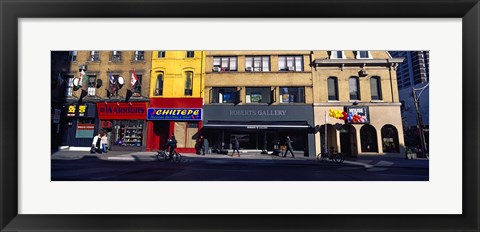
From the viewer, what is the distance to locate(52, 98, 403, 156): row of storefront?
1202cm

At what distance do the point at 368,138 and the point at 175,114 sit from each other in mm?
10704

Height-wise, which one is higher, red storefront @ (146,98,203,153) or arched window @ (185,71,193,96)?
arched window @ (185,71,193,96)

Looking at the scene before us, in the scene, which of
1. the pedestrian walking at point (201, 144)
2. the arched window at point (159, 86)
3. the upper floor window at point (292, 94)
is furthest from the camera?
the upper floor window at point (292, 94)

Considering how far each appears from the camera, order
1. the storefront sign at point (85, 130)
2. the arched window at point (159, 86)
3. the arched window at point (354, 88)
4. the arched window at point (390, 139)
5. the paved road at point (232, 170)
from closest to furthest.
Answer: the paved road at point (232, 170)
the arched window at point (390, 139)
the storefront sign at point (85, 130)
the arched window at point (354, 88)
the arched window at point (159, 86)

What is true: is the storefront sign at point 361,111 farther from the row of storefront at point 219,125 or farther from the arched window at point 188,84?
the arched window at point 188,84

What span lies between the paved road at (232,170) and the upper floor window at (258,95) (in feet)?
18.0

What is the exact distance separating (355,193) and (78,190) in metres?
4.20

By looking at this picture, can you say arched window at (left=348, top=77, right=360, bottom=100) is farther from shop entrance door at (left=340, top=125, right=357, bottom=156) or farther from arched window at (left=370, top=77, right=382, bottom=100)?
shop entrance door at (left=340, top=125, right=357, bottom=156)

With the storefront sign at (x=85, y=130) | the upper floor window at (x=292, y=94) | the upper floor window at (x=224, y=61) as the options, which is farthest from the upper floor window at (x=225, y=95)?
the storefront sign at (x=85, y=130)

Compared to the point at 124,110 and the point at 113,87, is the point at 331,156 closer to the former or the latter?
the point at 124,110

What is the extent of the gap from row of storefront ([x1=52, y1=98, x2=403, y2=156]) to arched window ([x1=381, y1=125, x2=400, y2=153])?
32 centimetres

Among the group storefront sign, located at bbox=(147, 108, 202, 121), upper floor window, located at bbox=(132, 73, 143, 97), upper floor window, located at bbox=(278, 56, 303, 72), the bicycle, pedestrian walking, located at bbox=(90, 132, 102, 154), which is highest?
upper floor window, located at bbox=(278, 56, 303, 72)

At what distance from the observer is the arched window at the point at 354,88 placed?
1255 cm

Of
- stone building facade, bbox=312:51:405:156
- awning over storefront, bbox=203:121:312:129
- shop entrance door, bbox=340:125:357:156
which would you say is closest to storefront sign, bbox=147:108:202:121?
awning over storefront, bbox=203:121:312:129
